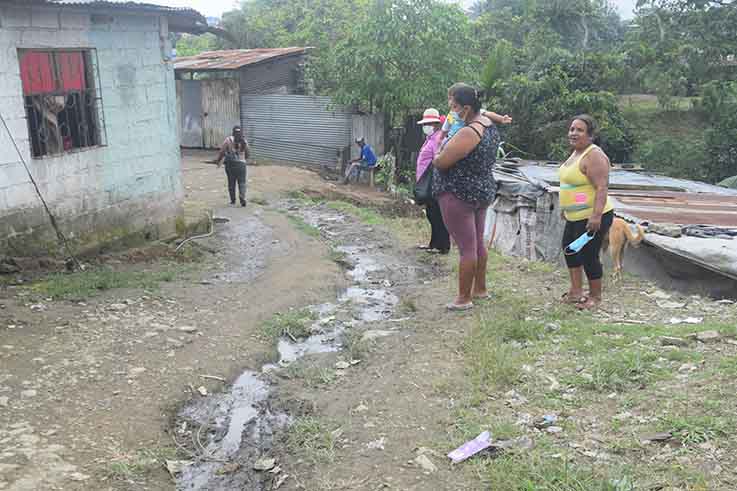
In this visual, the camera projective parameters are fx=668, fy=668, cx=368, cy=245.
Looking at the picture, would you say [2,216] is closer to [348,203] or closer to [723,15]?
[348,203]

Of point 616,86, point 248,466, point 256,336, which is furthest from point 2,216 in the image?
point 616,86

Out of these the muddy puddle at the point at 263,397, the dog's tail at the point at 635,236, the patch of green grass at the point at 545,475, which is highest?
the dog's tail at the point at 635,236

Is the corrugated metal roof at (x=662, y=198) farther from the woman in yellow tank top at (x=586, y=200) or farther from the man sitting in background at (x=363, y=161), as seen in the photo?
the man sitting in background at (x=363, y=161)

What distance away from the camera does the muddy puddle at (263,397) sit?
356 centimetres

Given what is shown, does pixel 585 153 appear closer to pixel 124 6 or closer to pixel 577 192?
pixel 577 192

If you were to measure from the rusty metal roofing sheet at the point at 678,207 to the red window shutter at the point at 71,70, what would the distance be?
5.82m

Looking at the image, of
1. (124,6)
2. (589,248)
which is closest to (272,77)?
(124,6)

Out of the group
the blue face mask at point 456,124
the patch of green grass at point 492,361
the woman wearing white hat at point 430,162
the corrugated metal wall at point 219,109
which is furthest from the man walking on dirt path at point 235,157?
the corrugated metal wall at point 219,109

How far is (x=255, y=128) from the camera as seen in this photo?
755 inches

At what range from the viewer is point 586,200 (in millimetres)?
4926

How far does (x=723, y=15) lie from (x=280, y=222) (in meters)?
11.7

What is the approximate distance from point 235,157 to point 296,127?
7.27 metres

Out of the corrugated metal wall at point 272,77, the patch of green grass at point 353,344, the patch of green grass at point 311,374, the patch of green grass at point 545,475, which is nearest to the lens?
the patch of green grass at point 545,475

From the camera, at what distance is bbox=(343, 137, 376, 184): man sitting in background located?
15.2 metres
